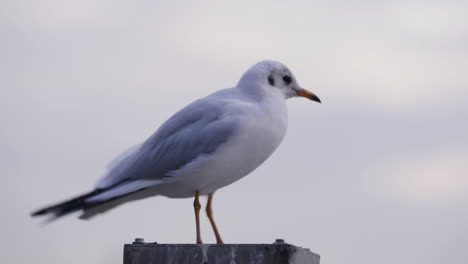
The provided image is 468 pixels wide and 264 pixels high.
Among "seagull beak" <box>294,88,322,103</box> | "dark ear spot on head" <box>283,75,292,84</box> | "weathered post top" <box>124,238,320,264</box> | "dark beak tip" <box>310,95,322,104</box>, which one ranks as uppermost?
"dark ear spot on head" <box>283,75,292,84</box>

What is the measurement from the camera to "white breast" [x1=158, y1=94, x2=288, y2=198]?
707cm

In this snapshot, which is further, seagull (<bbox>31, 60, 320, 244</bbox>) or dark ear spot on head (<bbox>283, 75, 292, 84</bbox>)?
dark ear spot on head (<bbox>283, 75, 292, 84</bbox>)

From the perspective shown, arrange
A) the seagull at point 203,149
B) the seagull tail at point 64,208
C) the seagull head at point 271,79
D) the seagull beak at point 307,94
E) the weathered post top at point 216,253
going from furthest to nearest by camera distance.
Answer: the seagull beak at point 307,94
the seagull head at point 271,79
the seagull at point 203,149
the seagull tail at point 64,208
the weathered post top at point 216,253

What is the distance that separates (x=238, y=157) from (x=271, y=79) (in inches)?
41.8

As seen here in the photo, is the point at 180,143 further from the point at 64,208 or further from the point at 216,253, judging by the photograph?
the point at 216,253

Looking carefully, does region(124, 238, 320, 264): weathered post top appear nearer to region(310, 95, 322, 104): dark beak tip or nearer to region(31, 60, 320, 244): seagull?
region(31, 60, 320, 244): seagull

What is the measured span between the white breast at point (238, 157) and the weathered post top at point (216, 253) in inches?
62.9

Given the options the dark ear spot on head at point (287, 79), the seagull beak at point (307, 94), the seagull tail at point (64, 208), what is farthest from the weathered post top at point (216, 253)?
the seagull beak at point (307, 94)

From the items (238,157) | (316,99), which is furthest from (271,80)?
(238,157)

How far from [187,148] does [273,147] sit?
850 mm

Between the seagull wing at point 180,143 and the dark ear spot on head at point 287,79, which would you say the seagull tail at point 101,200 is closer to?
the seagull wing at point 180,143

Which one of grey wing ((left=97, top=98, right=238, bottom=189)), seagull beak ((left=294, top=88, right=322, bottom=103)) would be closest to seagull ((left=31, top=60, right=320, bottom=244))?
grey wing ((left=97, top=98, right=238, bottom=189))

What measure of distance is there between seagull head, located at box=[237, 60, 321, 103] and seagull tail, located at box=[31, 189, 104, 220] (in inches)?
80.8

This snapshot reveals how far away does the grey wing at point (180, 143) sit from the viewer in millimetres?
7113
